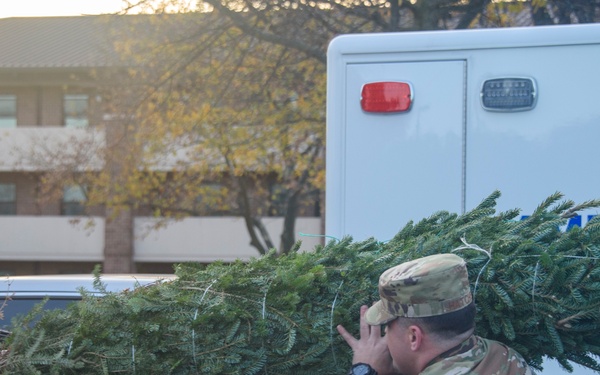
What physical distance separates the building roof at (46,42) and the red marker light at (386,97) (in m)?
21.0

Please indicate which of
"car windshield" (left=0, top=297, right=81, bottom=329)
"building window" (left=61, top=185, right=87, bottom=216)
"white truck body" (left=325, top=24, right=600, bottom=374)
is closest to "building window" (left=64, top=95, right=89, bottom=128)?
"building window" (left=61, top=185, right=87, bottom=216)

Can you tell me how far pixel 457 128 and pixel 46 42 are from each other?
2604 centimetres

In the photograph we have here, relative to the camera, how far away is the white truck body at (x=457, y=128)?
3740mm

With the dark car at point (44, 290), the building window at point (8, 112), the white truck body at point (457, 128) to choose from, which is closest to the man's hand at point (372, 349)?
the white truck body at point (457, 128)

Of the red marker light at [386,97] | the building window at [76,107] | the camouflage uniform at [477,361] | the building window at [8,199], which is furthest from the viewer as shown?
the building window at [8,199]

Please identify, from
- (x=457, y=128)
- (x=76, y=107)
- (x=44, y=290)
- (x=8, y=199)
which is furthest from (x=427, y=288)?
(x=8, y=199)

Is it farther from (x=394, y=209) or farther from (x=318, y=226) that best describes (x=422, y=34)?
(x=318, y=226)

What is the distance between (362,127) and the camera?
398 centimetres

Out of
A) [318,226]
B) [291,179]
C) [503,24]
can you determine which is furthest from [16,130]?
[503,24]

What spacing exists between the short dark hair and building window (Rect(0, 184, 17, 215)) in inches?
1090

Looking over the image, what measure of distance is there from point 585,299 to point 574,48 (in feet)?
5.65

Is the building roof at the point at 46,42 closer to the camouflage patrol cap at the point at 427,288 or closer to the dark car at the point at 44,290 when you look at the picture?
the dark car at the point at 44,290

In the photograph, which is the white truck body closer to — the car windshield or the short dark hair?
the car windshield

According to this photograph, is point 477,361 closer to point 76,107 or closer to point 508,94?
point 508,94
